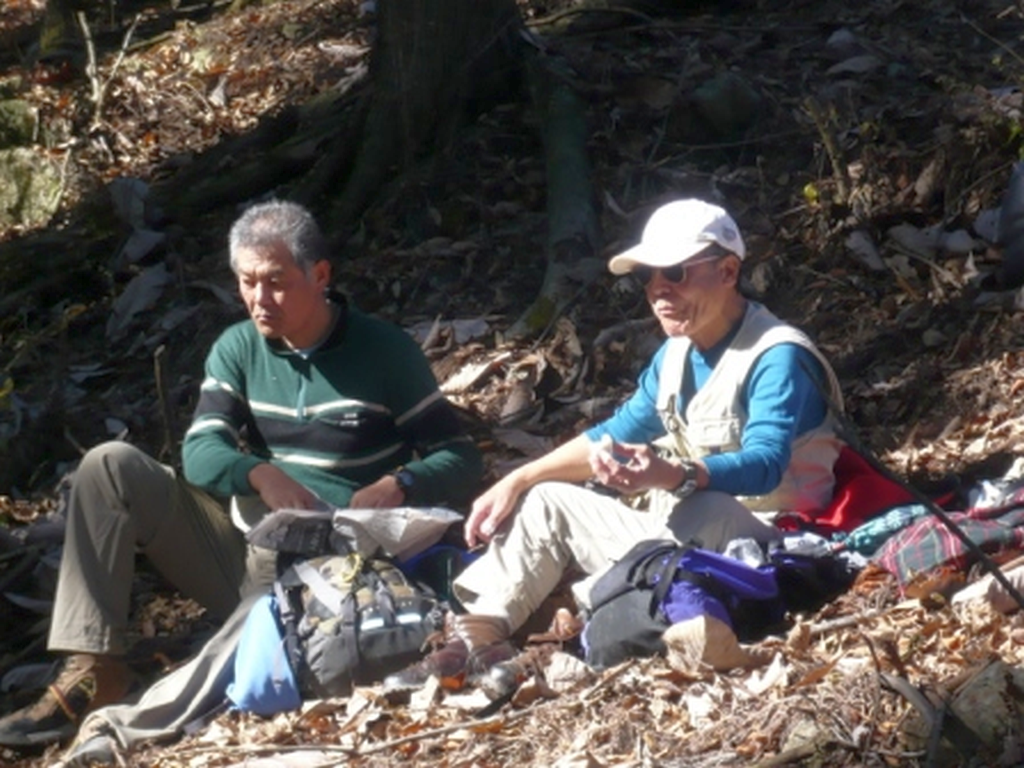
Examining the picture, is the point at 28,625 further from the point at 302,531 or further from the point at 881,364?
the point at 881,364

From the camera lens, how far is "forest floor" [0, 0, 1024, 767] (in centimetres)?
568

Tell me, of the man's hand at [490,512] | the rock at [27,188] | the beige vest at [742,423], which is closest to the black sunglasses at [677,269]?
the beige vest at [742,423]

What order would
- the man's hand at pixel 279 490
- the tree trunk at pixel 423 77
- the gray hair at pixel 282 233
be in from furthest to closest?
the tree trunk at pixel 423 77
the gray hair at pixel 282 233
the man's hand at pixel 279 490

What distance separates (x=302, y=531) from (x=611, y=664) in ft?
3.93

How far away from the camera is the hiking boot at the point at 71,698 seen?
248 inches

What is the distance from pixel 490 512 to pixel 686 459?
0.73 metres

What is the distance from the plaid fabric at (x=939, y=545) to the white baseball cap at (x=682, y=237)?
41.9 inches

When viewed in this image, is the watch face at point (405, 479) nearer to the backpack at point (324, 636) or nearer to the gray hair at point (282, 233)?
the backpack at point (324, 636)

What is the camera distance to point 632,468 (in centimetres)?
550

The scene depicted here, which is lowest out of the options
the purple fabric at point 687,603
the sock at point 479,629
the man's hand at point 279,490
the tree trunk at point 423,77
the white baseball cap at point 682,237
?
the sock at point 479,629

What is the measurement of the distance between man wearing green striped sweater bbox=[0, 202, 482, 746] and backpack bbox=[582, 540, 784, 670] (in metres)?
1.01

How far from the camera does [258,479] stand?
6.40m

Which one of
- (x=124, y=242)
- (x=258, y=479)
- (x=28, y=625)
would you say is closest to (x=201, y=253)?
(x=124, y=242)

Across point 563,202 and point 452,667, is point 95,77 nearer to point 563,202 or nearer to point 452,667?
point 563,202
